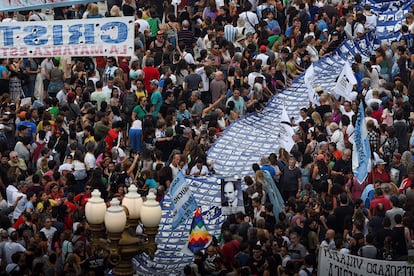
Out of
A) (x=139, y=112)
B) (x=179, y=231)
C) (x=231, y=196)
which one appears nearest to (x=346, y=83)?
(x=139, y=112)

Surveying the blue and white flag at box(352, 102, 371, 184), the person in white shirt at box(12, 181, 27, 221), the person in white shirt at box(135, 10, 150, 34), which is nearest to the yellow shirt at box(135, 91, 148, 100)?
the person in white shirt at box(135, 10, 150, 34)

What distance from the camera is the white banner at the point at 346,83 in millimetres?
30625

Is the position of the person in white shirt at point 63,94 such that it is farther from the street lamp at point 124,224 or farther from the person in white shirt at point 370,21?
the street lamp at point 124,224

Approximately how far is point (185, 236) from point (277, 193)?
2152 mm

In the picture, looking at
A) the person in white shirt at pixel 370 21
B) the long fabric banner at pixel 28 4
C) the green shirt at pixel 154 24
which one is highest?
the long fabric banner at pixel 28 4

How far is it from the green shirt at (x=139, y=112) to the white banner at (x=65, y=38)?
128cm

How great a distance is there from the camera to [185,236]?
25.0 metres

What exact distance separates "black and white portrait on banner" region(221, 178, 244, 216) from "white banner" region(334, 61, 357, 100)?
5.93m

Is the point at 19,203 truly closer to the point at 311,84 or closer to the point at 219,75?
the point at 219,75

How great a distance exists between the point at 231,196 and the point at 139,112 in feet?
18.9

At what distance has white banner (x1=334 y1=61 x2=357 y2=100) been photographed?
30.6 metres

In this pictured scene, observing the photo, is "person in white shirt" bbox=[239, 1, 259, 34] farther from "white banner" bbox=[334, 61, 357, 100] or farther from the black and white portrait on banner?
the black and white portrait on banner

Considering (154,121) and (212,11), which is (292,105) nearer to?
(154,121)

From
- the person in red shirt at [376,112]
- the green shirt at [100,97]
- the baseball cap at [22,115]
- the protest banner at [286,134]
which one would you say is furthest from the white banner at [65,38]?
the person in red shirt at [376,112]
